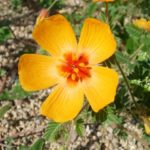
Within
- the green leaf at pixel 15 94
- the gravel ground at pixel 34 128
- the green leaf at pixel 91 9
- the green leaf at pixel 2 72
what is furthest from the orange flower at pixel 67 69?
the green leaf at pixel 91 9

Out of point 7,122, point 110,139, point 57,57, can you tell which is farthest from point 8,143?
point 57,57

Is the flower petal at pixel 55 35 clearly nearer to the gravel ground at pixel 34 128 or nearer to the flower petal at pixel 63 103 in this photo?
the flower petal at pixel 63 103

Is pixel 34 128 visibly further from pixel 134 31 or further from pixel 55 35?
pixel 55 35

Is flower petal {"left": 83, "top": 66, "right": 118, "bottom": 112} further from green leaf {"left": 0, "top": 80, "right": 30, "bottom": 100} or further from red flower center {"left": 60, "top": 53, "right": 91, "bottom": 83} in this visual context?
green leaf {"left": 0, "top": 80, "right": 30, "bottom": 100}

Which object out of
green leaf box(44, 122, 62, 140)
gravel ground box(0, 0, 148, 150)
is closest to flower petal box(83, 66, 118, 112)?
green leaf box(44, 122, 62, 140)

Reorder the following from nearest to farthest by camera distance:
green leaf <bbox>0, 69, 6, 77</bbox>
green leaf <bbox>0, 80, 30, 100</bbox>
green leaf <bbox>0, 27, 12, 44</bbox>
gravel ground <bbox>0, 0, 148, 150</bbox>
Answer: green leaf <bbox>0, 80, 30, 100</bbox> → gravel ground <bbox>0, 0, 148, 150</bbox> → green leaf <bbox>0, 27, 12, 44</bbox> → green leaf <bbox>0, 69, 6, 77</bbox>

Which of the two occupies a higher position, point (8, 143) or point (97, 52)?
point (97, 52)

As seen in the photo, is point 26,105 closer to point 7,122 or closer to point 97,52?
point 7,122
